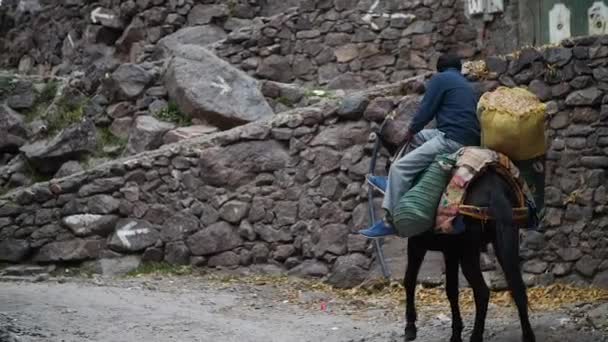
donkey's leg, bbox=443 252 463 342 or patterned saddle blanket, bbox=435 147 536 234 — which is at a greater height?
patterned saddle blanket, bbox=435 147 536 234

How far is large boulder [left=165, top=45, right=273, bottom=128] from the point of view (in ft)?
43.0

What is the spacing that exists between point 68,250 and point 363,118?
3.86 meters

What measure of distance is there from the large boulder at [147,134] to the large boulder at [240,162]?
181cm

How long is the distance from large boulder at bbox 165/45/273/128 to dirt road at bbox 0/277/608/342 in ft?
9.99

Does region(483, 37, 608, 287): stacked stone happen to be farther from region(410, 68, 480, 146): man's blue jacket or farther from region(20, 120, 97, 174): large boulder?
region(20, 120, 97, 174): large boulder

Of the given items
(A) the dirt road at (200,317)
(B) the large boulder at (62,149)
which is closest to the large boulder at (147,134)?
(B) the large boulder at (62,149)

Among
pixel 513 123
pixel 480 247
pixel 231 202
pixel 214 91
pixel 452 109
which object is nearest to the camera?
pixel 513 123

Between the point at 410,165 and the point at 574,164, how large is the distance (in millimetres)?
3174

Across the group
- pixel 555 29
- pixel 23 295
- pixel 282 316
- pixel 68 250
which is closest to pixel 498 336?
pixel 282 316

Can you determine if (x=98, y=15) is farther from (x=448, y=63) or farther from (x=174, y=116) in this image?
(x=448, y=63)

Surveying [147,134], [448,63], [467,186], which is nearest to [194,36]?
[147,134]

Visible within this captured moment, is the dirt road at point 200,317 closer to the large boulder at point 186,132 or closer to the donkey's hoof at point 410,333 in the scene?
the donkey's hoof at point 410,333

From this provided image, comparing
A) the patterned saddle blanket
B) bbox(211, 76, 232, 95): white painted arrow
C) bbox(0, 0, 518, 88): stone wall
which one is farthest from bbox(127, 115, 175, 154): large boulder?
the patterned saddle blanket

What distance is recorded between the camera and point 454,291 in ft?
24.2
